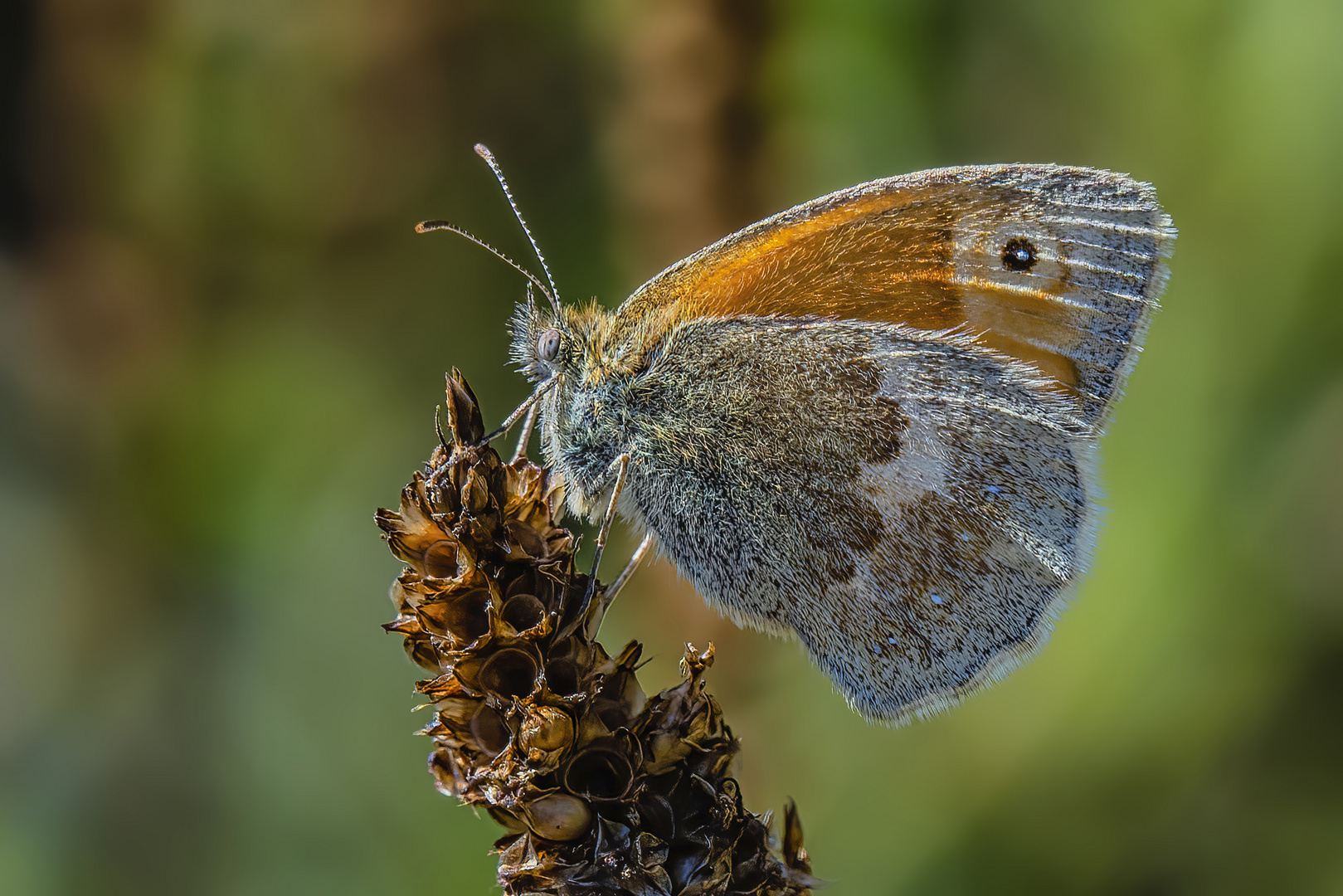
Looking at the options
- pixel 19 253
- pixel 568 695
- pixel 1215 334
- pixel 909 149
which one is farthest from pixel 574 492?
pixel 19 253

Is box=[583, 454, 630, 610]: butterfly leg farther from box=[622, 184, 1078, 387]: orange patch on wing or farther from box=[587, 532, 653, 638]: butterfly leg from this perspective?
box=[622, 184, 1078, 387]: orange patch on wing

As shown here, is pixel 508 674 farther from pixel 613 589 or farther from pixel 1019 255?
pixel 1019 255

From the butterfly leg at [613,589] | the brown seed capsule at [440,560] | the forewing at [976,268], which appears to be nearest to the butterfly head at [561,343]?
the forewing at [976,268]

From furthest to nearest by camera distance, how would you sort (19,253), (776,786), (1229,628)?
(19,253) < (776,786) < (1229,628)

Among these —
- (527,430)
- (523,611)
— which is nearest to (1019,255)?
(527,430)

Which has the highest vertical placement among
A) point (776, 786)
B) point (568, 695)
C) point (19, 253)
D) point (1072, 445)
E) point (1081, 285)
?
point (19, 253)

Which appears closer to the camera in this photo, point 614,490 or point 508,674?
point 508,674

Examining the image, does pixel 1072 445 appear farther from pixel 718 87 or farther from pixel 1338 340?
pixel 718 87

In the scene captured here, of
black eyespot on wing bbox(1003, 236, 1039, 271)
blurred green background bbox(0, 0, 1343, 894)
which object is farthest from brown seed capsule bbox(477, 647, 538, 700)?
black eyespot on wing bbox(1003, 236, 1039, 271)

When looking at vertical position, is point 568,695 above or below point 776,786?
below
